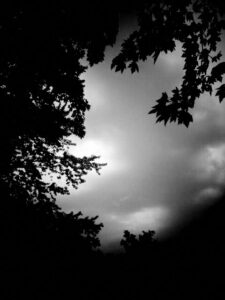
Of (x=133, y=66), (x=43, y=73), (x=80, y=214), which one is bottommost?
(x=80, y=214)

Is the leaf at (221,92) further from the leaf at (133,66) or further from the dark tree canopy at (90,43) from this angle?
the leaf at (133,66)

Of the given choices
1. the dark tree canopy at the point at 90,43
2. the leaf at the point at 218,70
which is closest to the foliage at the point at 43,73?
the dark tree canopy at the point at 90,43

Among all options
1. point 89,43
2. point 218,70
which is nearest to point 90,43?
point 89,43

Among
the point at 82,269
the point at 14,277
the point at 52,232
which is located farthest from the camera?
the point at 52,232

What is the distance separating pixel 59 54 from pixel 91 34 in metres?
1.89

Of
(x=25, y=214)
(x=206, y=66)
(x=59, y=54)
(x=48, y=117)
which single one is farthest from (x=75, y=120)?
(x=206, y=66)

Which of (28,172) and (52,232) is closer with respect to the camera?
(52,232)

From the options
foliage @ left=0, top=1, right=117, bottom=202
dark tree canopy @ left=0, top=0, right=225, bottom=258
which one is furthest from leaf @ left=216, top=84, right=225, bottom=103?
foliage @ left=0, top=1, right=117, bottom=202

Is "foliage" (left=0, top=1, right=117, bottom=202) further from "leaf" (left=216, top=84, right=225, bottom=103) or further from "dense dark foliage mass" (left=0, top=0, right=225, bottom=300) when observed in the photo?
"leaf" (left=216, top=84, right=225, bottom=103)

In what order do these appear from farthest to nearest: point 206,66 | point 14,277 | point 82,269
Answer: point 82,269 < point 14,277 < point 206,66

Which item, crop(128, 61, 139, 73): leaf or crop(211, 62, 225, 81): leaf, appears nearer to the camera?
crop(211, 62, 225, 81): leaf

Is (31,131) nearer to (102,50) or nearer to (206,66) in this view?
(102,50)

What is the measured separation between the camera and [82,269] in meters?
4.86

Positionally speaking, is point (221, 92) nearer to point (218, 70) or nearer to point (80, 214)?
point (218, 70)
